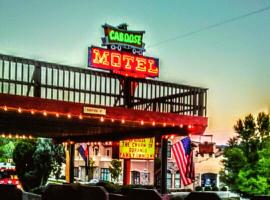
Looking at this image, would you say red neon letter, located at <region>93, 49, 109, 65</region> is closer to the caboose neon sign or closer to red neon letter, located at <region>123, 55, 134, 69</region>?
the caboose neon sign

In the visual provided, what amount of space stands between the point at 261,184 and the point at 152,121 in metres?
16.2

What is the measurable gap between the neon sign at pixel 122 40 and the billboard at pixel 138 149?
374 centimetres

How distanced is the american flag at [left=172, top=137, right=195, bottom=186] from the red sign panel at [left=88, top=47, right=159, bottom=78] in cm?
282

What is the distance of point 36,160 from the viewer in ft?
108

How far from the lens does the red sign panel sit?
19.9 metres

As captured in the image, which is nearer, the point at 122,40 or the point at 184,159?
the point at 184,159

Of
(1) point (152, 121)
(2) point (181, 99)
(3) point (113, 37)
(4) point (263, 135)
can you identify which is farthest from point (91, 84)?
(4) point (263, 135)

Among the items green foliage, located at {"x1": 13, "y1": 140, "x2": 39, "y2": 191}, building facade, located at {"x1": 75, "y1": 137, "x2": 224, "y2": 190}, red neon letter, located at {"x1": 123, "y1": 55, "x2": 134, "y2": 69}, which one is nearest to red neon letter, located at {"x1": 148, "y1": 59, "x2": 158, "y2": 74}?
red neon letter, located at {"x1": 123, "y1": 55, "x2": 134, "y2": 69}

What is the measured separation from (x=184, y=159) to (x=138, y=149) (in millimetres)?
2978

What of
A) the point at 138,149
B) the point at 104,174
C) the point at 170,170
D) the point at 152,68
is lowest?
the point at 104,174

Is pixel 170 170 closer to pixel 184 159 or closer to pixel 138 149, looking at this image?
pixel 138 149

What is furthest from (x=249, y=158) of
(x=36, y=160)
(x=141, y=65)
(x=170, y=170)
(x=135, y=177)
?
(x=135, y=177)

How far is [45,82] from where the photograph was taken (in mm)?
16328

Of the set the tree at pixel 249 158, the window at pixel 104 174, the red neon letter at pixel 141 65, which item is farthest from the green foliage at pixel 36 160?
the window at pixel 104 174
